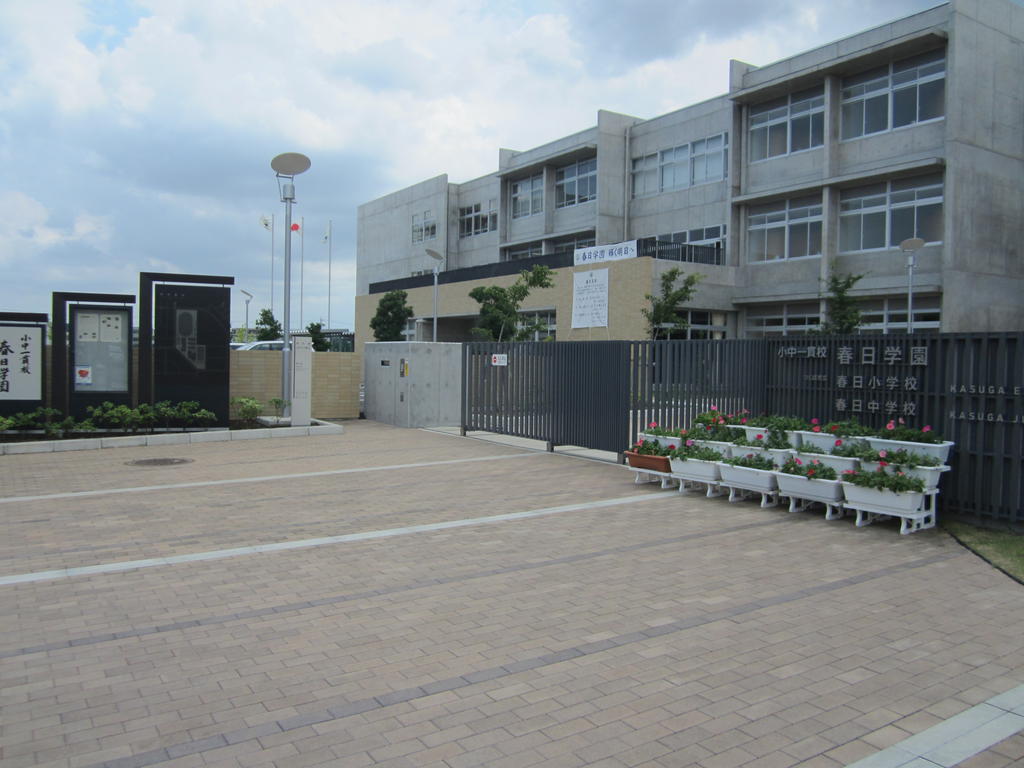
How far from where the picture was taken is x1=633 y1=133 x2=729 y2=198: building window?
3550cm

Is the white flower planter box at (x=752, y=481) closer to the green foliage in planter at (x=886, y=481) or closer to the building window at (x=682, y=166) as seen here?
the green foliage in planter at (x=886, y=481)

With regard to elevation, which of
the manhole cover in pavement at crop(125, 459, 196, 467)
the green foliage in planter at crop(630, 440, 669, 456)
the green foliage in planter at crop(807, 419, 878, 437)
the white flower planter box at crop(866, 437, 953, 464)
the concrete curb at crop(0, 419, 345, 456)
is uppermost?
the green foliage in planter at crop(807, 419, 878, 437)

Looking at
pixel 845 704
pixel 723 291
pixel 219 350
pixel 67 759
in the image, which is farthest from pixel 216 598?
pixel 723 291

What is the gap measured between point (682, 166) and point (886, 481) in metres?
31.3

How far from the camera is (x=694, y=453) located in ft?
36.1

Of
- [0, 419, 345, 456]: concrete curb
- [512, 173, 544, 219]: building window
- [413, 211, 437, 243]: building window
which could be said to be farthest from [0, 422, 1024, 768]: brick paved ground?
[413, 211, 437, 243]: building window

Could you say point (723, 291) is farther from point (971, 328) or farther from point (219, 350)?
point (219, 350)

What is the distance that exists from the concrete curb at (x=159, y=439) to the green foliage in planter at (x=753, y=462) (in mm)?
10769

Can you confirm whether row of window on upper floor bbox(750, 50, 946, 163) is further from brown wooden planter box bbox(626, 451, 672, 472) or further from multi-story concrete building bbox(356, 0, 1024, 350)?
brown wooden planter box bbox(626, 451, 672, 472)

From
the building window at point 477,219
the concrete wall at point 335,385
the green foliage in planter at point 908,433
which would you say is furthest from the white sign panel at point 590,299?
the green foliage in planter at point 908,433

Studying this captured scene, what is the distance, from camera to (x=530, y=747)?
3906 mm

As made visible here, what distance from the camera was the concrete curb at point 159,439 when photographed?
14.9 meters

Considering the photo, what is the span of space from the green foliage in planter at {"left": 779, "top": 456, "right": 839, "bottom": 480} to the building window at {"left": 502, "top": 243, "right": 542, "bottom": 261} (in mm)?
36667

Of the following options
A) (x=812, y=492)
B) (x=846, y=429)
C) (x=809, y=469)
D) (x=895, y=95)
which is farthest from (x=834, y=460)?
(x=895, y=95)
